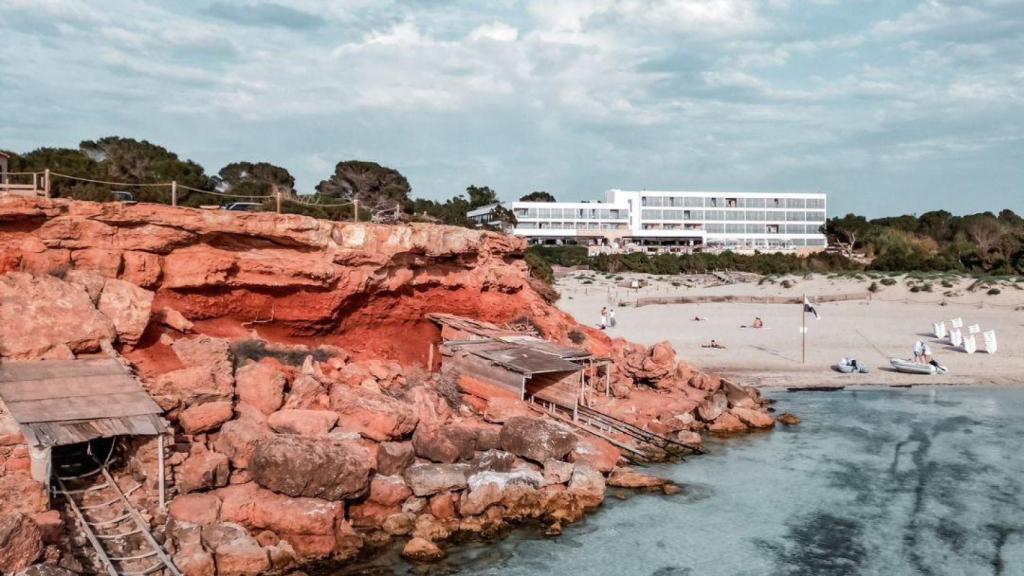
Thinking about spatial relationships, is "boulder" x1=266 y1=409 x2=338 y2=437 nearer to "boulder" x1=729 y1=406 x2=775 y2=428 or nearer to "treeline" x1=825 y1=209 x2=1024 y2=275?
"boulder" x1=729 y1=406 x2=775 y2=428

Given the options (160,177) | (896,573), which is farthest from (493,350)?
(160,177)

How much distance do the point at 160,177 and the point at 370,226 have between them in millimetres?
17868

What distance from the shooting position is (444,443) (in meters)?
19.0

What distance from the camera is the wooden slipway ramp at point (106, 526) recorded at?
13.7 meters

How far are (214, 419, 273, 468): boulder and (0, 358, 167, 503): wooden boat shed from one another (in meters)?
1.71

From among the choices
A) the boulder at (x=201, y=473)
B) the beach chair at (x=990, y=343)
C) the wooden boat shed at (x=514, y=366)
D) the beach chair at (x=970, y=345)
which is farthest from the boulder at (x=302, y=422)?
the beach chair at (x=990, y=343)

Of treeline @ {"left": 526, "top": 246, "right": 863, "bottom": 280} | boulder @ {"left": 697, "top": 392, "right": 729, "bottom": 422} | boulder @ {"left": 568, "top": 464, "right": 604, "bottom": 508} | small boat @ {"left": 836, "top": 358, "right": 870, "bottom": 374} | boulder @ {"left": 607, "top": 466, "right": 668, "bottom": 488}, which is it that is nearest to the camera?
boulder @ {"left": 568, "top": 464, "right": 604, "bottom": 508}

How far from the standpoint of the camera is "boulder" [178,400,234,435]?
1745 cm

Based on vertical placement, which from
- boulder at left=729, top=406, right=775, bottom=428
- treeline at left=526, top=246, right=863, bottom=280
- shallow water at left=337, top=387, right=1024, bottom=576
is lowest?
shallow water at left=337, top=387, right=1024, bottom=576

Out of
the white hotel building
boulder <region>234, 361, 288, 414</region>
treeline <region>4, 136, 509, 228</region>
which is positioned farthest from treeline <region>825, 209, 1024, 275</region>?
boulder <region>234, 361, 288, 414</region>

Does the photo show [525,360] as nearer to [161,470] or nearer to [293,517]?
[293,517]

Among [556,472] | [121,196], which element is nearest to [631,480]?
[556,472]

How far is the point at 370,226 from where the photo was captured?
25.0 m

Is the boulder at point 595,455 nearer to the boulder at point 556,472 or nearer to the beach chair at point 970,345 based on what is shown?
the boulder at point 556,472
